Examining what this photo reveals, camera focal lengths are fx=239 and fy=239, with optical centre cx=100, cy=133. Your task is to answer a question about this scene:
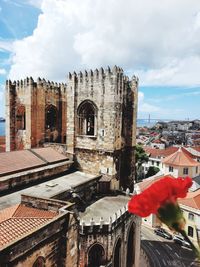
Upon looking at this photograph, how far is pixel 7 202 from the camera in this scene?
16.7 meters

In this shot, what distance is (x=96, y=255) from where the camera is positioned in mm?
18234

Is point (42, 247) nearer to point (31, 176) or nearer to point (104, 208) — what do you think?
point (104, 208)

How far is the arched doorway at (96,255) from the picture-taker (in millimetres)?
18031

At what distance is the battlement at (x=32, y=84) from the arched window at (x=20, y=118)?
8.52 ft

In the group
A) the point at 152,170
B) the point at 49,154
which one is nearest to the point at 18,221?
the point at 49,154

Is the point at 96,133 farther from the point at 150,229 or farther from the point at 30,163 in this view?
the point at 150,229

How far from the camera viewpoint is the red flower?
5.51 ft

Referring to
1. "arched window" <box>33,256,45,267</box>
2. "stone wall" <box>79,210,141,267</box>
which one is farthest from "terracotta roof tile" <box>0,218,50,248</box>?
"stone wall" <box>79,210,141,267</box>

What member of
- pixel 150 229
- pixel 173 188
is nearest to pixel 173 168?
pixel 150 229

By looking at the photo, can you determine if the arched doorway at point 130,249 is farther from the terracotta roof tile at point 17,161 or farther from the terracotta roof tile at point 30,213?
the terracotta roof tile at point 30,213

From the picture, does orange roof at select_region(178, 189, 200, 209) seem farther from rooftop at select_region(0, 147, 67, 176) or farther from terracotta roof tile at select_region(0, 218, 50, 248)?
terracotta roof tile at select_region(0, 218, 50, 248)

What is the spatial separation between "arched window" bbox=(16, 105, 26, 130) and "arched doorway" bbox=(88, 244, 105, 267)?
1762 cm

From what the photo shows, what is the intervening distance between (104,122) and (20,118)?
12.4 metres

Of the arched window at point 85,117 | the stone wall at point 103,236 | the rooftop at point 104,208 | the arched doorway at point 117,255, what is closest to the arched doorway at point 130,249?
the arched doorway at point 117,255
